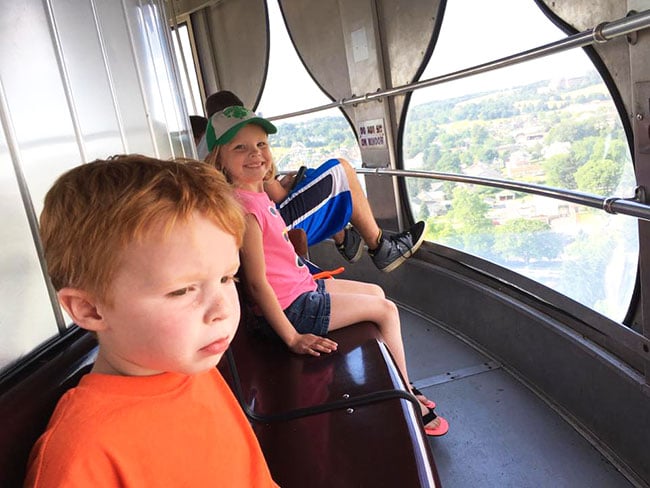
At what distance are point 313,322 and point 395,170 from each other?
1862 millimetres

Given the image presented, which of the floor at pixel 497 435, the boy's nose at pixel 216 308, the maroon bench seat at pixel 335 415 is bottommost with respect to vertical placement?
the floor at pixel 497 435

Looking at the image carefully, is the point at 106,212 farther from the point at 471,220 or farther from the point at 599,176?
the point at 471,220

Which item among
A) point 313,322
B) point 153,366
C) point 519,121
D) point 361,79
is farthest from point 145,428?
point 361,79

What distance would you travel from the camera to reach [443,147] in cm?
323

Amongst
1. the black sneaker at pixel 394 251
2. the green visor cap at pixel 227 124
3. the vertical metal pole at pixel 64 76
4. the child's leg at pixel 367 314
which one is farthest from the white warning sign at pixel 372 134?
the vertical metal pole at pixel 64 76

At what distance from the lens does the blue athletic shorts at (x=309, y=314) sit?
1.86 meters

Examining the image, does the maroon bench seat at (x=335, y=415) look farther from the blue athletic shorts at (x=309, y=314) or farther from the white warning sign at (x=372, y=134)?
the white warning sign at (x=372, y=134)

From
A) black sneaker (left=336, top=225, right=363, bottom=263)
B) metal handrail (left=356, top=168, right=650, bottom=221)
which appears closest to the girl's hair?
metal handrail (left=356, top=168, right=650, bottom=221)

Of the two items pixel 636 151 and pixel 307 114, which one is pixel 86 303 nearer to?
pixel 636 151

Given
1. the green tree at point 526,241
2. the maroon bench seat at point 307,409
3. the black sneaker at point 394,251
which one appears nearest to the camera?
the maroon bench seat at point 307,409

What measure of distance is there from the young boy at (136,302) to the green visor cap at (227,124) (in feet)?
3.84

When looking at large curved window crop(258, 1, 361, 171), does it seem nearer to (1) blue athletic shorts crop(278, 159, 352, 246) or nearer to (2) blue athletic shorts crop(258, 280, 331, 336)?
(1) blue athletic shorts crop(278, 159, 352, 246)

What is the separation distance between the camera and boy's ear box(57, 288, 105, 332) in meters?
0.73

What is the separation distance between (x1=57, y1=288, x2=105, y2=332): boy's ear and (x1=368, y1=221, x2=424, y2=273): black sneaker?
2.10 m
